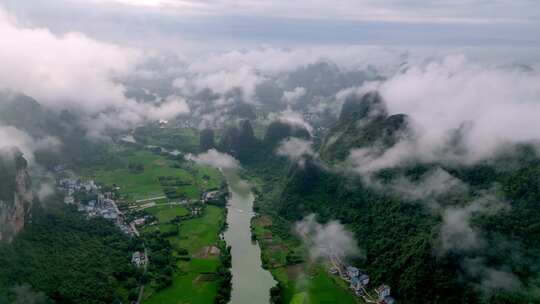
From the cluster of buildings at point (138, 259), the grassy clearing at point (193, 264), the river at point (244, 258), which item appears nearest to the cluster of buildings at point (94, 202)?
the grassy clearing at point (193, 264)

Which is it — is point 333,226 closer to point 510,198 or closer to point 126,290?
point 510,198

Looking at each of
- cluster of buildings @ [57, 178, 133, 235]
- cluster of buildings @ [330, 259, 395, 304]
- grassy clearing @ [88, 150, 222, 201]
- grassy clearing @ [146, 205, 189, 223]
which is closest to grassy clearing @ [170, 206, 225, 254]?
grassy clearing @ [146, 205, 189, 223]

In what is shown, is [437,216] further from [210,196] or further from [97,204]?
[97,204]

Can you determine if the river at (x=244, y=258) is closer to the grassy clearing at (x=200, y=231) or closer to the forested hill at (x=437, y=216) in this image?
the grassy clearing at (x=200, y=231)

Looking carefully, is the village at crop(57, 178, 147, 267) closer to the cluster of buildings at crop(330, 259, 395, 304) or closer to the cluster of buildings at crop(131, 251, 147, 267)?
the cluster of buildings at crop(131, 251, 147, 267)

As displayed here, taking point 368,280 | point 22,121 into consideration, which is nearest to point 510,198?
point 368,280

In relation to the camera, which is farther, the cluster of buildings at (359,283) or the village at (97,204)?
the village at (97,204)

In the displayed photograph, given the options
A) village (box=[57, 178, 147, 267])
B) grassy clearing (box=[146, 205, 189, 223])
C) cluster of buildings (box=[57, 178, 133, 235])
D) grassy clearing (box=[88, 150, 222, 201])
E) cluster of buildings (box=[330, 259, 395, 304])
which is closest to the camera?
cluster of buildings (box=[330, 259, 395, 304])
